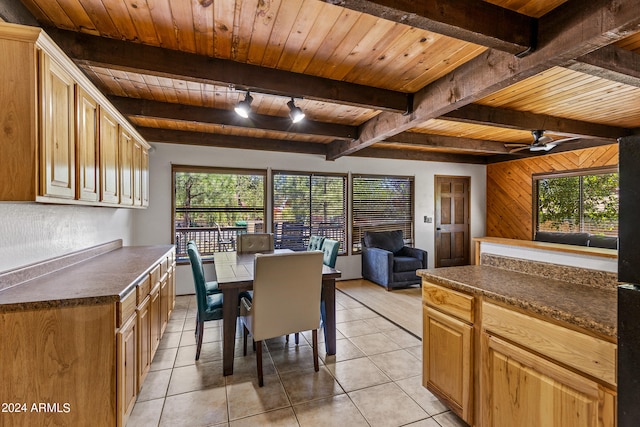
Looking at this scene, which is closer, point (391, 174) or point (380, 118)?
point (380, 118)

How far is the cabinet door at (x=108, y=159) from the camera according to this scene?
238 centimetres

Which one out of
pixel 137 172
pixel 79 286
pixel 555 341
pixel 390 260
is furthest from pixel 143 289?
pixel 390 260

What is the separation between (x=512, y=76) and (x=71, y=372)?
10.6 feet

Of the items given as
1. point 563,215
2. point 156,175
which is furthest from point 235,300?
point 563,215

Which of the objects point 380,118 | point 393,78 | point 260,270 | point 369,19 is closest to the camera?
point 369,19

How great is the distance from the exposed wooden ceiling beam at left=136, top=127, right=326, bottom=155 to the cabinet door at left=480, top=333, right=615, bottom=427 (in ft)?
13.8

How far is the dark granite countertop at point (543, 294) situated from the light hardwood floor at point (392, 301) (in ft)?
5.14

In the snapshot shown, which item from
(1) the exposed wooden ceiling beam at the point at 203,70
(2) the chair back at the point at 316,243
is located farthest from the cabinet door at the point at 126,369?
(2) the chair back at the point at 316,243

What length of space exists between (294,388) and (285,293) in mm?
733

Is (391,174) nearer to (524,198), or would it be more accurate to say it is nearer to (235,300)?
(524,198)

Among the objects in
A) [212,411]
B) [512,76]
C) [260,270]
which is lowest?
[212,411]

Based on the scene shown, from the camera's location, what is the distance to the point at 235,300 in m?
2.46

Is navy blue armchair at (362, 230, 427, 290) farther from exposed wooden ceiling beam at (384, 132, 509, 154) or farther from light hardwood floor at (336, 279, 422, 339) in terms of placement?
exposed wooden ceiling beam at (384, 132, 509, 154)

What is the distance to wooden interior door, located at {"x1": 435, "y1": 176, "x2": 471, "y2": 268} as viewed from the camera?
21.5ft
